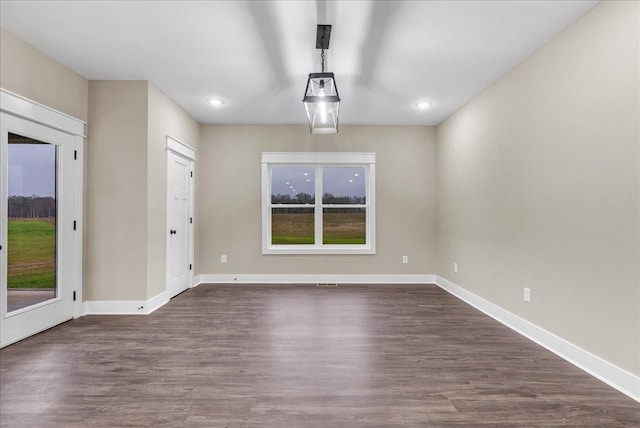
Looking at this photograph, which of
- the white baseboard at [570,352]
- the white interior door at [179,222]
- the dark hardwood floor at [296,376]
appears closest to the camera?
the dark hardwood floor at [296,376]

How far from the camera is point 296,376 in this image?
7.41 ft


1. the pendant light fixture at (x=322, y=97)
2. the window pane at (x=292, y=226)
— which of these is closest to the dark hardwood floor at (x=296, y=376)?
the window pane at (x=292, y=226)

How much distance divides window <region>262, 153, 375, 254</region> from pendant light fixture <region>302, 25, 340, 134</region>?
1998 mm

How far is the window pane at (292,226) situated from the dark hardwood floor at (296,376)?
2009mm

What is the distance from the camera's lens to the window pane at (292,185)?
5.50 metres

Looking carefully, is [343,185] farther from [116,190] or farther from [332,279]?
[116,190]

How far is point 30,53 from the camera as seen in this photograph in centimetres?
290

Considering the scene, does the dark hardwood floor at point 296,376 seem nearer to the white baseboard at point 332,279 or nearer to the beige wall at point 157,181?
the beige wall at point 157,181

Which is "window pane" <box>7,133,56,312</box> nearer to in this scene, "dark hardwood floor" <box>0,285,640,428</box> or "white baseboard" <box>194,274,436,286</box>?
"dark hardwood floor" <box>0,285,640,428</box>

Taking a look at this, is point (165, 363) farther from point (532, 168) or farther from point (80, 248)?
point (532, 168)

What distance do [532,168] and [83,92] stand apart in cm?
480

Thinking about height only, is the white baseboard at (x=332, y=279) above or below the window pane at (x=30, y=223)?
below

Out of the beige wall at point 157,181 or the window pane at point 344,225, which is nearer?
the beige wall at point 157,181

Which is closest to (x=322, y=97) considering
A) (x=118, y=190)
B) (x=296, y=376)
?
(x=296, y=376)
